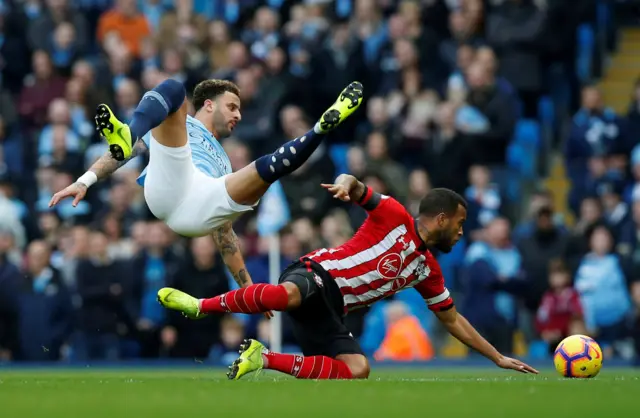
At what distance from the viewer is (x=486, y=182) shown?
1698 cm

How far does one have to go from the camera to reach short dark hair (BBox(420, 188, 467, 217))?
1034 cm

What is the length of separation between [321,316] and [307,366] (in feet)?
1.70

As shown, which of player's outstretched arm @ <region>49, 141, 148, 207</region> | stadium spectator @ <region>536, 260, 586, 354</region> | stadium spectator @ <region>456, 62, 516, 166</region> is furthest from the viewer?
stadium spectator @ <region>456, 62, 516, 166</region>

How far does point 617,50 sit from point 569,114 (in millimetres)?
1788

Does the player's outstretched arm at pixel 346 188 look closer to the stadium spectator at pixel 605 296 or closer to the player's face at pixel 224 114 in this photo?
the player's face at pixel 224 114

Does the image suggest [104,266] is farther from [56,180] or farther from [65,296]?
[56,180]

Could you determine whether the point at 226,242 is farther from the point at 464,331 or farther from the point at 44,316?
the point at 44,316

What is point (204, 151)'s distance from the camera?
35.8 feet

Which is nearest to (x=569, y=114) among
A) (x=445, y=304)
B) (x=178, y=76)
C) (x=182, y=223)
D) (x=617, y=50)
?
(x=617, y=50)

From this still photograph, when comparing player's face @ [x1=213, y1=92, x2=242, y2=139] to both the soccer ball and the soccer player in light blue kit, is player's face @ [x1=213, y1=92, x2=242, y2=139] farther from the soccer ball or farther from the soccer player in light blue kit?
the soccer ball

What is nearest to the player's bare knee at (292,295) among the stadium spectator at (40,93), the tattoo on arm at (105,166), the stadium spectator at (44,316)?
the tattoo on arm at (105,166)

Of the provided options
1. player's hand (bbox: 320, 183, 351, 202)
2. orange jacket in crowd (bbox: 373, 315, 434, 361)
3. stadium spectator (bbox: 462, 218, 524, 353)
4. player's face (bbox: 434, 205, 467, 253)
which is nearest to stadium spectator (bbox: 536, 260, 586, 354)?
stadium spectator (bbox: 462, 218, 524, 353)

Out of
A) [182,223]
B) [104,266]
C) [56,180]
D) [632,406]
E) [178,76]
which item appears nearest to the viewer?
[632,406]

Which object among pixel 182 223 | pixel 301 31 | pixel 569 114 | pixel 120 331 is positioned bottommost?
pixel 120 331
